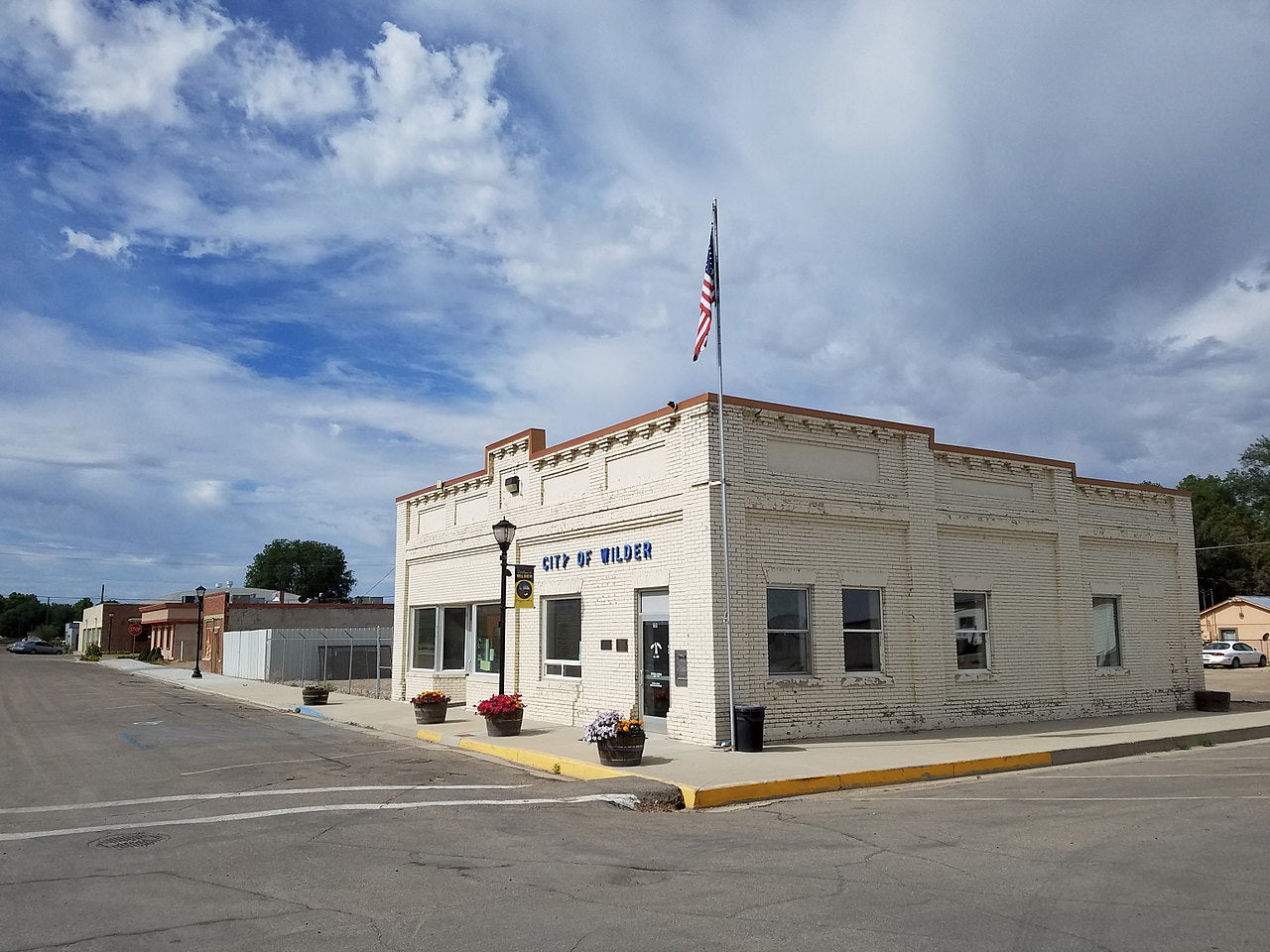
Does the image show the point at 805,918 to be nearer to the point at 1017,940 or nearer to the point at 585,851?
the point at 1017,940

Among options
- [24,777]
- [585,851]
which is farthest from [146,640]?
[585,851]

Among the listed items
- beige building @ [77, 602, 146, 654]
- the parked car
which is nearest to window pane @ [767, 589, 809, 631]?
the parked car

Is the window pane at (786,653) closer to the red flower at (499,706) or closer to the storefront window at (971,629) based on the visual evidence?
the storefront window at (971,629)

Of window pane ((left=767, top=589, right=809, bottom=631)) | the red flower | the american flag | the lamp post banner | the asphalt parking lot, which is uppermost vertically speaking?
the american flag

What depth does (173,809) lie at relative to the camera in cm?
1105

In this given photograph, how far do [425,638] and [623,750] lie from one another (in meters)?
13.9

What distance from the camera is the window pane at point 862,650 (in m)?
17.9

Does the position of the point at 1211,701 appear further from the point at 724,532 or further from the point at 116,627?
the point at 116,627

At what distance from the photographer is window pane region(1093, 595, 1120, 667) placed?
22266 mm

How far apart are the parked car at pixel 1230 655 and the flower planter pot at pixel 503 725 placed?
47894mm

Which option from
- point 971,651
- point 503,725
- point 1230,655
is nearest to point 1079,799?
point 971,651

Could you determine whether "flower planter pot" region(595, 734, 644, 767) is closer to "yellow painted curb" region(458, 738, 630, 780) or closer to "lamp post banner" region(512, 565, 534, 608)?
"yellow painted curb" region(458, 738, 630, 780)

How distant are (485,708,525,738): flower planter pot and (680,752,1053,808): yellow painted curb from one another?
635cm

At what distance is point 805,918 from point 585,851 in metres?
2.79
